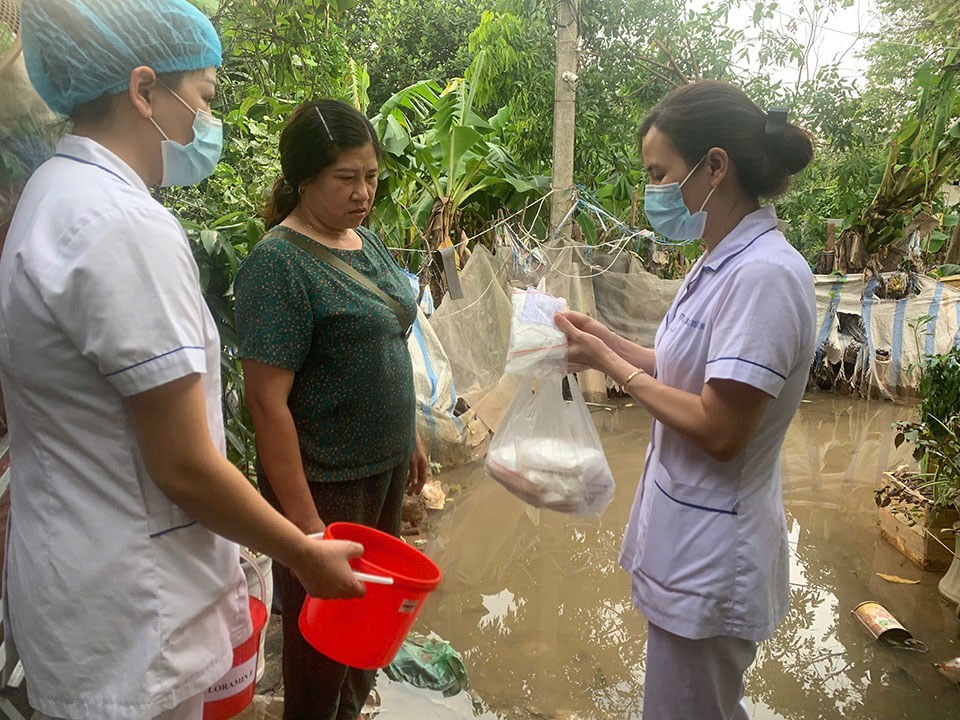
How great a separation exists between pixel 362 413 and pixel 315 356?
7.3 inches

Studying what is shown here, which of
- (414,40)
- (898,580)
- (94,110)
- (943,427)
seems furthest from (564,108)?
(414,40)

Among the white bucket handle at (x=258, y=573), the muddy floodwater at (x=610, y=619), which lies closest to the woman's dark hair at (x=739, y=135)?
the white bucket handle at (x=258, y=573)

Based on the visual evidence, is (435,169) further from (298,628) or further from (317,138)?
(298,628)

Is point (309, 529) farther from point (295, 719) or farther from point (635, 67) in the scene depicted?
point (635, 67)

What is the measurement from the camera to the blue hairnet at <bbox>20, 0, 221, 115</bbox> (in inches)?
37.8

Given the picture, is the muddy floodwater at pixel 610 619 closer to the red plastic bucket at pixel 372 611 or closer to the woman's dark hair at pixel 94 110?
the red plastic bucket at pixel 372 611

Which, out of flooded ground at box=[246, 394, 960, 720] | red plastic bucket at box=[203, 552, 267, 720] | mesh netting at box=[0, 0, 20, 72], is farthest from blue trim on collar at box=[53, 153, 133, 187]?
flooded ground at box=[246, 394, 960, 720]

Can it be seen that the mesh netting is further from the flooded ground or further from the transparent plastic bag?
the flooded ground

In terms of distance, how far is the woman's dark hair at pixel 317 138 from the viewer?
1632 mm

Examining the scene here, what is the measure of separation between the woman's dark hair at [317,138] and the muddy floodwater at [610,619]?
1.69 m

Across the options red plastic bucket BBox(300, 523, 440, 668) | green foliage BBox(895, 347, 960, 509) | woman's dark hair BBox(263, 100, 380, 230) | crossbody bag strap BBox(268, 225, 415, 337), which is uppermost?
woman's dark hair BBox(263, 100, 380, 230)

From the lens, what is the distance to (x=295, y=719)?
1752 mm

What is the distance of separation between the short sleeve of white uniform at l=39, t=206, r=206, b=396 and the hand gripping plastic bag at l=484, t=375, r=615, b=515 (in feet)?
3.30

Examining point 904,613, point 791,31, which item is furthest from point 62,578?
point 791,31
